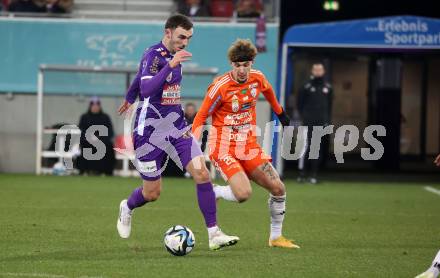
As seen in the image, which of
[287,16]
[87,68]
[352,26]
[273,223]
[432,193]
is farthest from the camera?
[287,16]

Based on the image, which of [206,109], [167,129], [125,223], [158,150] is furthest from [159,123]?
[125,223]

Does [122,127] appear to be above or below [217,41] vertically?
below

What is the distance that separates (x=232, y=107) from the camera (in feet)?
32.4

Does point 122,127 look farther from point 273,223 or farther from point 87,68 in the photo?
point 273,223

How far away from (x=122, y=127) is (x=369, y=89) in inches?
315

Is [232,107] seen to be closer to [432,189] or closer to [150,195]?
[150,195]

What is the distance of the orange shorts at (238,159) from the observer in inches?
384

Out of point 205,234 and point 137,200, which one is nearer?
point 137,200

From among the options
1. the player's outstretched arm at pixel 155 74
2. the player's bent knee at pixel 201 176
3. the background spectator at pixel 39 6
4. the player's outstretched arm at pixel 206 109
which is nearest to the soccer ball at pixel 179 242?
the player's bent knee at pixel 201 176

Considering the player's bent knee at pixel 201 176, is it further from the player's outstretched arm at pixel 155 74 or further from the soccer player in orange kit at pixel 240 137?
the player's outstretched arm at pixel 155 74

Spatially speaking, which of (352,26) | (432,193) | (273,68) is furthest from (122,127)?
(432,193)

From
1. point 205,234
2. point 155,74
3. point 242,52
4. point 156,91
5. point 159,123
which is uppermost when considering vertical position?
point 242,52

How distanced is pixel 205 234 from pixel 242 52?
84.1 inches

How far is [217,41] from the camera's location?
69.1 feet
